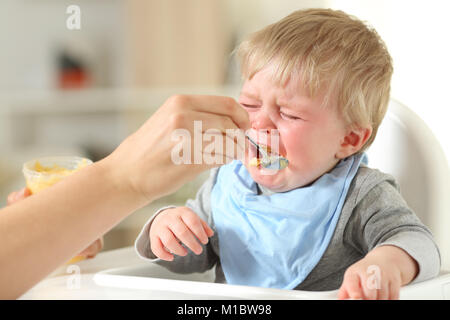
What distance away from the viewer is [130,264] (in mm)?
1005

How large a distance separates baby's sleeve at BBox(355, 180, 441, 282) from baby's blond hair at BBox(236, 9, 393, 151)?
0.40 ft

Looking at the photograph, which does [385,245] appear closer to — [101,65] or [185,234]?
[185,234]

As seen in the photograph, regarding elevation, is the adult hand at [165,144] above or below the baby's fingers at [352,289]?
above

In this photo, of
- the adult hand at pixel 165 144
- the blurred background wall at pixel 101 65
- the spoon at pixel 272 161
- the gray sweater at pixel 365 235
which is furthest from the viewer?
the blurred background wall at pixel 101 65

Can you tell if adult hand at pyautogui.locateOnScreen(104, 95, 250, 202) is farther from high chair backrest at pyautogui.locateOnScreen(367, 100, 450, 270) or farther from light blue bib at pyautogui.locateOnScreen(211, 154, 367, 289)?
high chair backrest at pyautogui.locateOnScreen(367, 100, 450, 270)

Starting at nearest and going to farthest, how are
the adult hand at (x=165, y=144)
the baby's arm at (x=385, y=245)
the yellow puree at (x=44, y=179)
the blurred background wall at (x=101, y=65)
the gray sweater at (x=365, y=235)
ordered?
the adult hand at (x=165, y=144)
the baby's arm at (x=385, y=245)
the gray sweater at (x=365, y=235)
the yellow puree at (x=44, y=179)
the blurred background wall at (x=101, y=65)

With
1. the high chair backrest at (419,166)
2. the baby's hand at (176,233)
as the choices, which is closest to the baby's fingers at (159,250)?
the baby's hand at (176,233)

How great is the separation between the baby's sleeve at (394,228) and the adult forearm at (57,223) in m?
0.37

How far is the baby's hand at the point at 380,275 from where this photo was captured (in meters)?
0.64

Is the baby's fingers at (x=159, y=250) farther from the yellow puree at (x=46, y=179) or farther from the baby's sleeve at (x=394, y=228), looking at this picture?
the baby's sleeve at (x=394, y=228)

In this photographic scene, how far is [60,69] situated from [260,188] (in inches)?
65.7

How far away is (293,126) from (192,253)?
0.28 m
